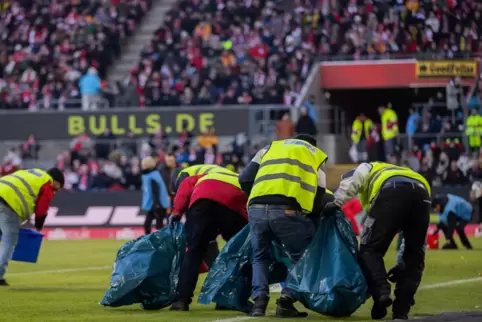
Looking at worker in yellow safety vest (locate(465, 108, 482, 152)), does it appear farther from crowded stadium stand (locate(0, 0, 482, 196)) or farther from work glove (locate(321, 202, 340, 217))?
work glove (locate(321, 202, 340, 217))

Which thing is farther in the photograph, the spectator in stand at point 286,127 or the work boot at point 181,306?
the spectator in stand at point 286,127

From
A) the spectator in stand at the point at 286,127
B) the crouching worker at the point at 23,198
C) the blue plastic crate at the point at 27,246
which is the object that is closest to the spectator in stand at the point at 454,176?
the spectator in stand at the point at 286,127

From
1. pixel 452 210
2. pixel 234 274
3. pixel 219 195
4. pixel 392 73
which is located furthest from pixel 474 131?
pixel 234 274

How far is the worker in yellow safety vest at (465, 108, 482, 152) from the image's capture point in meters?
31.7

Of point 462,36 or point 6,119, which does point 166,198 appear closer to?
point 6,119

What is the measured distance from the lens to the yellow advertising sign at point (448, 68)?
117ft

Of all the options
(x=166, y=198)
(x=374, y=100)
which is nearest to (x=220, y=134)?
(x=374, y=100)

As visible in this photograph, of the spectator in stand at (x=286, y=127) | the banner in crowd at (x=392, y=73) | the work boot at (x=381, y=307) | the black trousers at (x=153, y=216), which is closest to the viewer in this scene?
the work boot at (x=381, y=307)

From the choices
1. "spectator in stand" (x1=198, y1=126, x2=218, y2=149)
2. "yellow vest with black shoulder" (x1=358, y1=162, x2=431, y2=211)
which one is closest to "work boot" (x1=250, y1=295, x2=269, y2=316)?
"yellow vest with black shoulder" (x1=358, y1=162, x2=431, y2=211)

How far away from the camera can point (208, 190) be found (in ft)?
40.3

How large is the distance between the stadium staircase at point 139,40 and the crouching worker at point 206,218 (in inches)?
1121

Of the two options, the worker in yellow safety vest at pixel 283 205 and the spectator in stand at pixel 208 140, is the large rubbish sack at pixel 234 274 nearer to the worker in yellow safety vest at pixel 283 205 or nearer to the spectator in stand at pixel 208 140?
the worker in yellow safety vest at pixel 283 205

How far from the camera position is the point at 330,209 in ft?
37.3

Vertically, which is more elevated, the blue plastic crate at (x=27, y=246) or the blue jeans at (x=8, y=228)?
the blue jeans at (x=8, y=228)
